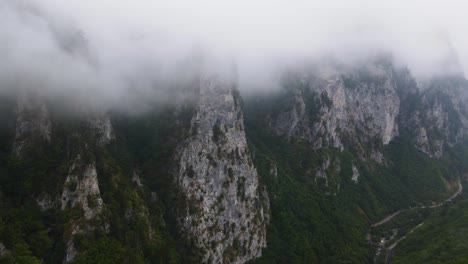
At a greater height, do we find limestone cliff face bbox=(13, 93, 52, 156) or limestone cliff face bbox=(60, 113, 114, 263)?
limestone cliff face bbox=(13, 93, 52, 156)

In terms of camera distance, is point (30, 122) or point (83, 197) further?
point (30, 122)

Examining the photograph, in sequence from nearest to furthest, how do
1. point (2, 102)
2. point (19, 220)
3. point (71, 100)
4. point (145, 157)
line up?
point (19, 220) < point (2, 102) < point (71, 100) < point (145, 157)

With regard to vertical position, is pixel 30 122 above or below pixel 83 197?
above

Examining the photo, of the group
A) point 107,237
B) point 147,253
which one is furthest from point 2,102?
point 147,253

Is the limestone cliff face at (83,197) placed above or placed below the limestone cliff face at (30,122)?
below

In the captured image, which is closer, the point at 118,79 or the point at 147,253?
the point at 147,253

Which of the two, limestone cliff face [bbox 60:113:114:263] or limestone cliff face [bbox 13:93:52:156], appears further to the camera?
limestone cliff face [bbox 13:93:52:156]

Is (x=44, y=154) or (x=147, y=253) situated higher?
(x=44, y=154)

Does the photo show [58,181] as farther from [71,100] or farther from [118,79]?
[118,79]
